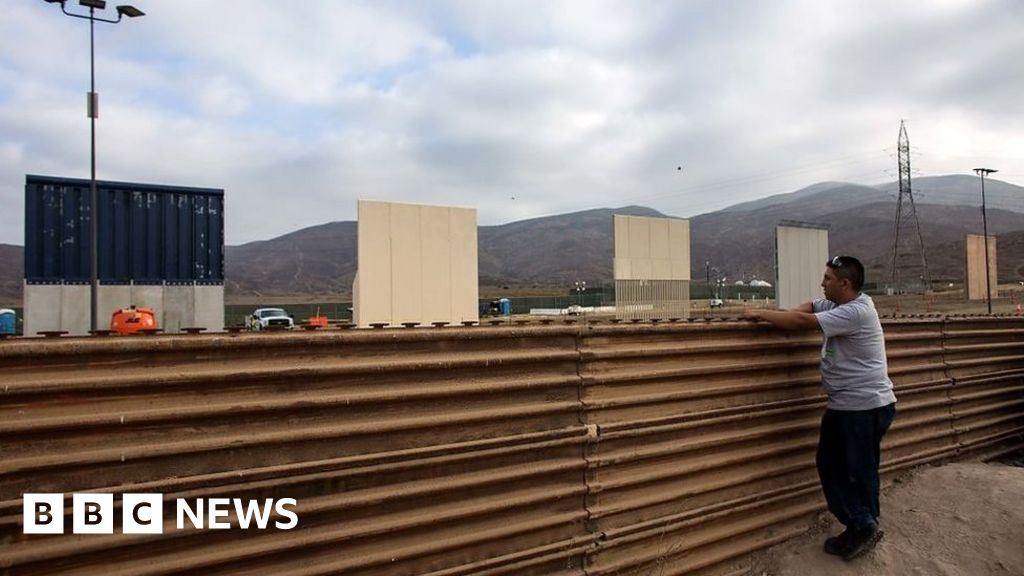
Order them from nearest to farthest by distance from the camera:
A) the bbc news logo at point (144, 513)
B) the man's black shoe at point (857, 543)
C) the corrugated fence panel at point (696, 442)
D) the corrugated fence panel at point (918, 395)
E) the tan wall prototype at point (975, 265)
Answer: the bbc news logo at point (144, 513) → the corrugated fence panel at point (696, 442) → the man's black shoe at point (857, 543) → the corrugated fence panel at point (918, 395) → the tan wall prototype at point (975, 265)

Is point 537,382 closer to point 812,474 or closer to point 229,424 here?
point 229,424

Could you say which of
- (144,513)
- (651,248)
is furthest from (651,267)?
(144,513)

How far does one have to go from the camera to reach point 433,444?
9.12 ft

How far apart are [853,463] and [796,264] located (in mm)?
11260

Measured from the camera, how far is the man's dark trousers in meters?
3.77

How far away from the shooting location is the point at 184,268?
1905 centimetres

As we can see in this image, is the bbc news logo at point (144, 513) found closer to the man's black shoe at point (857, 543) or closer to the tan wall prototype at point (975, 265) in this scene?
the man's black shoe at point (857, 543)

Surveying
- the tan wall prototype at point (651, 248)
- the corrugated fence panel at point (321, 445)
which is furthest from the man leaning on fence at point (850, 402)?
the tan wall prototype at point (651, 248)

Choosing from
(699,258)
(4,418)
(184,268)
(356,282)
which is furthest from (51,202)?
(699,258)

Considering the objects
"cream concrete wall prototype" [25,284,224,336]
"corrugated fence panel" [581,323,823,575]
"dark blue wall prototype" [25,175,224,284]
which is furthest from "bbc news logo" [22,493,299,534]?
"dark blue wall prototype" [25,175,224,284]

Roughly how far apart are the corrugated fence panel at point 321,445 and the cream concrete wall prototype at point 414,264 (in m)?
12.0

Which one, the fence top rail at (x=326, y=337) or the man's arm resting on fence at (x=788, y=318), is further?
the man's arm resting on fence at (x=788, y=318)

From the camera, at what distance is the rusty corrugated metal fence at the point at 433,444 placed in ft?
7.18

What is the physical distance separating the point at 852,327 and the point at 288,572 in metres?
3.26
